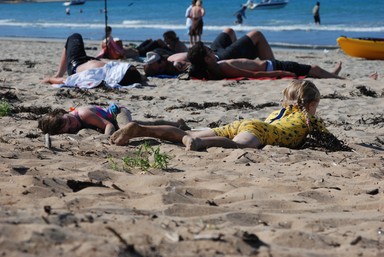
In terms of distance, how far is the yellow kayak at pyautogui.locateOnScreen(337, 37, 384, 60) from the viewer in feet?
49.6

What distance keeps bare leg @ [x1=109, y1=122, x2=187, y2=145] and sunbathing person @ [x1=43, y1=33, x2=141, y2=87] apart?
4215 millimetres

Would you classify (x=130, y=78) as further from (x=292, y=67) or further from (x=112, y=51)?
(x=112, y=51)

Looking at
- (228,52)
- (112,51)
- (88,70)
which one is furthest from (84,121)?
(112,51)

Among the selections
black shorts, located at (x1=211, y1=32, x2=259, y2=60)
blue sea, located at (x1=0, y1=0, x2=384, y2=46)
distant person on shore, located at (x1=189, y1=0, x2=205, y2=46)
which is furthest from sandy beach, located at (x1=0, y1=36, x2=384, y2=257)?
blue sea, located at (x1=0, y1=0, x2=384, y2=46)

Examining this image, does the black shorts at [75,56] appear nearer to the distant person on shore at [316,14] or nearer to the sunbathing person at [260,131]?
the sunbathing person at [260,131]

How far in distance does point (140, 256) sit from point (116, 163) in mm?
2036

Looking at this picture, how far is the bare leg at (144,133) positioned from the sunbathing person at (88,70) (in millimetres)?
4215

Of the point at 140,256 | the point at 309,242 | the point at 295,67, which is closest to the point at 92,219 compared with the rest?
the point at 140,256

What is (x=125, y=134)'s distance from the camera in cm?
569

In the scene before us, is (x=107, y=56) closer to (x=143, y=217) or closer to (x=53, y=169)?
(x=53, y=169)

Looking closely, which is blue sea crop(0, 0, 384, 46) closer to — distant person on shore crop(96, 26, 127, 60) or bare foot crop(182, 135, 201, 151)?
distant person on shore crop(96, 26, 127, 60)

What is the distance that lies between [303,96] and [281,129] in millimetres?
332

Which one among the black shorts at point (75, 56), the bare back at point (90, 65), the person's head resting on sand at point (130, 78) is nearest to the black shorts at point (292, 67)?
the person's head resting on sand at point (130, 78)

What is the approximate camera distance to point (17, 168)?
14.6 feet
